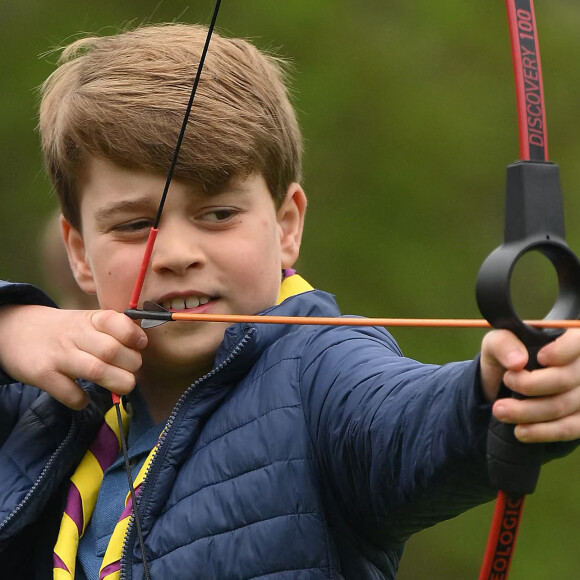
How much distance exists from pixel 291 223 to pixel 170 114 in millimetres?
262

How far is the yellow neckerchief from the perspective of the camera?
148cm

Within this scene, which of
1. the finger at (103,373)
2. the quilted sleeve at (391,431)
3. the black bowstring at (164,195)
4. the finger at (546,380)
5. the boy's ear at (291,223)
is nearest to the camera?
the finger at (546,380)

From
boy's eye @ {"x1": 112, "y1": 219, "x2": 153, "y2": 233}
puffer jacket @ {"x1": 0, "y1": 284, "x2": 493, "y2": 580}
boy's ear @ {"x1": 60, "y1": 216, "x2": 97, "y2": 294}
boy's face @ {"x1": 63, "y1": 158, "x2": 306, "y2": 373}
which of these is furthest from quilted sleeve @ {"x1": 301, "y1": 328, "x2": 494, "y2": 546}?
boy's ear @ {"x1": 60, "y1": 216, "x2": 97, "y2": 294}

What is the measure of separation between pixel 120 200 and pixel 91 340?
20 cm

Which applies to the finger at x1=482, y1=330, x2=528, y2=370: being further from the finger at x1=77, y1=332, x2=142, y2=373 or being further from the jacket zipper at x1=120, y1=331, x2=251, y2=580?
the finger at x1=77, y1=332, x2=142, y2=373

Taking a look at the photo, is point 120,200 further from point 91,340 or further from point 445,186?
point 445,186

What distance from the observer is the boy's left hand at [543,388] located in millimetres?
958

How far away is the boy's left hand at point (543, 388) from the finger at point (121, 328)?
0.66 meters

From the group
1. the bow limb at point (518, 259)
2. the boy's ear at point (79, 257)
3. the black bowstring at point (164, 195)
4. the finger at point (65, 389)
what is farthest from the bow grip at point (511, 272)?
the boy's ear at point (79, 257)

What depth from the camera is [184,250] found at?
1567 mm

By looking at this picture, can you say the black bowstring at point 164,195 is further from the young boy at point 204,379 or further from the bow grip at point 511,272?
the bow grip at point 511,272

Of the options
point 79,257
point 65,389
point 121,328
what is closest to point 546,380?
point 121,328

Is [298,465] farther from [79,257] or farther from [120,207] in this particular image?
[79,257]

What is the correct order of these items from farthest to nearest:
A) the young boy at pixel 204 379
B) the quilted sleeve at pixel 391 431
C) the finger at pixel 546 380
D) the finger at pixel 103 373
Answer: the finger at pixel 103 373 < the young boy at pixel 204 379 < the quilted sleeve at pixel 391 431 < the finger at pixel 546 380
